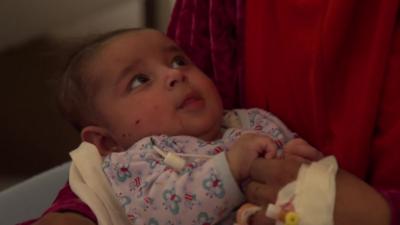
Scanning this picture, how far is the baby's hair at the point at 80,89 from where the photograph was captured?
1011 millimetres

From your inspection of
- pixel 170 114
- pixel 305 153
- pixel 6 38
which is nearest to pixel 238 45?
pixel 170 114

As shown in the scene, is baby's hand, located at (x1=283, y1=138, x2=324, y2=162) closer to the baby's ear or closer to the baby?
the baby

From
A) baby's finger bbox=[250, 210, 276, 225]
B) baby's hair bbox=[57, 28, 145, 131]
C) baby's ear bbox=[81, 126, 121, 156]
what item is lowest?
baby's ear bbox=[81, 126, 121, 156]

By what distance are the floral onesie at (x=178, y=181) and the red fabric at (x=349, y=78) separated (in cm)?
8

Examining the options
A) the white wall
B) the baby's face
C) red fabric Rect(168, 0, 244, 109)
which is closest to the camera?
the baby's face

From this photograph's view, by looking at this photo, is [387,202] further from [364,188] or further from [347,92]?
[347,92]

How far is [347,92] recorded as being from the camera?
2.74ft

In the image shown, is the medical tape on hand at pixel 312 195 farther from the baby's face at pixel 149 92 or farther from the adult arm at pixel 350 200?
the baby's face at pixel 149 92

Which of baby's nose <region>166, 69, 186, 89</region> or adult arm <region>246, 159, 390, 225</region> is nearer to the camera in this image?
adult arm <region>246, 159, 390, 225</region>

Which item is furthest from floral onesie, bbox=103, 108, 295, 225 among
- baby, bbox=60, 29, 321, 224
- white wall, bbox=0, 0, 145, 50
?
white wall, bbox=0, 0, 145, 50

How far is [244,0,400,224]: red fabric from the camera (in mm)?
793

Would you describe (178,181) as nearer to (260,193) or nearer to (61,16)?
(260,193)

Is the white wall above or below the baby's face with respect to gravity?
below

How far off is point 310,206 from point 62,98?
545mm
